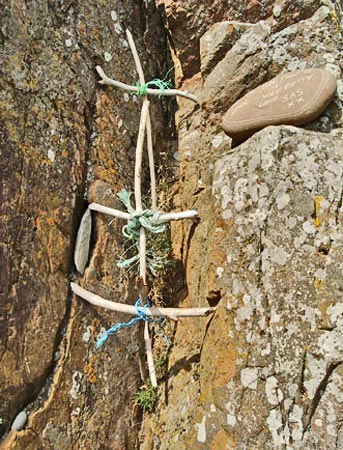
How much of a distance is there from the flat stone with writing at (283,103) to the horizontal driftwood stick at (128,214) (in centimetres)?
55

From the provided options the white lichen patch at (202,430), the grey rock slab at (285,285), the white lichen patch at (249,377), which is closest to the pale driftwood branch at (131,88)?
the grey rock slab at (285,285)

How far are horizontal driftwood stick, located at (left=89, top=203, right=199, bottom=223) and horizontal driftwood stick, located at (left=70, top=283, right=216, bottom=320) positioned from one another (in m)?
0.51

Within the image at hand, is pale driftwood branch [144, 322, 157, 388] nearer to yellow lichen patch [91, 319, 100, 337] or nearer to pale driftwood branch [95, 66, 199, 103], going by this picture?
yellow lichen patch [91, 319, 100, 337]

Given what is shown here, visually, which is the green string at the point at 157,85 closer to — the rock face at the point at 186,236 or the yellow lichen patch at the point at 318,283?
A: the rock face at the point at 186,236

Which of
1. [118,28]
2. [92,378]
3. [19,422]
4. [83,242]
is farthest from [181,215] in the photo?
[118,28]

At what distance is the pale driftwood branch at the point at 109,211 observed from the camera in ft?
12.2

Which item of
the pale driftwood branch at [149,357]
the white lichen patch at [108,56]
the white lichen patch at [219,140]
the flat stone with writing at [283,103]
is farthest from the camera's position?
the white lichen patch at [108,56]

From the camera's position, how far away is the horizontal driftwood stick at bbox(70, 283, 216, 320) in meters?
3.35

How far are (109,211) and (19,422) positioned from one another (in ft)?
4.51

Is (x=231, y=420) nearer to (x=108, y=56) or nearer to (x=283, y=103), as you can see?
(x=283, y=103)

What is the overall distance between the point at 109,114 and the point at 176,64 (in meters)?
0.75

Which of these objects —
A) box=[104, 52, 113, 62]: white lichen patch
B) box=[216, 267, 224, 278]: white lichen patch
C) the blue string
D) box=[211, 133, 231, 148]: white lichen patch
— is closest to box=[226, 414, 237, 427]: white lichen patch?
box=[216, 267, 224, 278]: white lichen patch

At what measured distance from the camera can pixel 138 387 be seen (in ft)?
12.4

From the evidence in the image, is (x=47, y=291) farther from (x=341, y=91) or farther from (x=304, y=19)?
(x=304, y=19)
